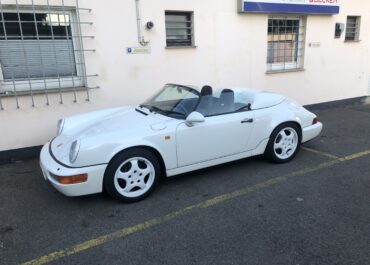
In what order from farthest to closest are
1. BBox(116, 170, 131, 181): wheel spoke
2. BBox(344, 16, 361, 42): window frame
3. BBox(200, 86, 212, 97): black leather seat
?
BBox(344, 16, 361, 42): window frame
BBox(200, 86, 212, 97): black leather seat
BBox(116, 170, 131, 181): wheel spoke

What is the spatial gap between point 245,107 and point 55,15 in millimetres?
3466

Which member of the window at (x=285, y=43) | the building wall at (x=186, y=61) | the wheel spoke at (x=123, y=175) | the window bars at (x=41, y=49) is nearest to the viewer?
the wheel spoke at (x=123, y=175)

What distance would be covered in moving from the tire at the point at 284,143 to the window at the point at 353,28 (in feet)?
19.6

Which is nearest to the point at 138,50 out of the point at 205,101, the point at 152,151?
the point at 205,101

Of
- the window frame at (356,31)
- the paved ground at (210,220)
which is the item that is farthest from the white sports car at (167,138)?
the window frame at (356,31)

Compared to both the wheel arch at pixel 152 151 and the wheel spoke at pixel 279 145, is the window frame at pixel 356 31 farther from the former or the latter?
the wheel arch at pixel 152 151

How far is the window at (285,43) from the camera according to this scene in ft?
25.1

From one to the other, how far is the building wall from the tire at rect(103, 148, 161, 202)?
2.54m

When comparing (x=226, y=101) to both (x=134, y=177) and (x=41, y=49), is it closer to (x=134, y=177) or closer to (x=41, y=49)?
(x=134, y=177)

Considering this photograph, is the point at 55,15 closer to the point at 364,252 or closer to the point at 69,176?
the point at 69,176

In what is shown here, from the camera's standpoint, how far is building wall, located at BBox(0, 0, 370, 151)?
5203mm

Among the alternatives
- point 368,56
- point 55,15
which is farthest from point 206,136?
point 368,56

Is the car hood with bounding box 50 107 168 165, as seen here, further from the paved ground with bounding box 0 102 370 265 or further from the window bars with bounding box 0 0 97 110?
the window bars with bounding box 0 0 97 110

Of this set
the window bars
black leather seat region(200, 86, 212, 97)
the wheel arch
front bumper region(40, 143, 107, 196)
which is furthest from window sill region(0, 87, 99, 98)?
the wheel arch
